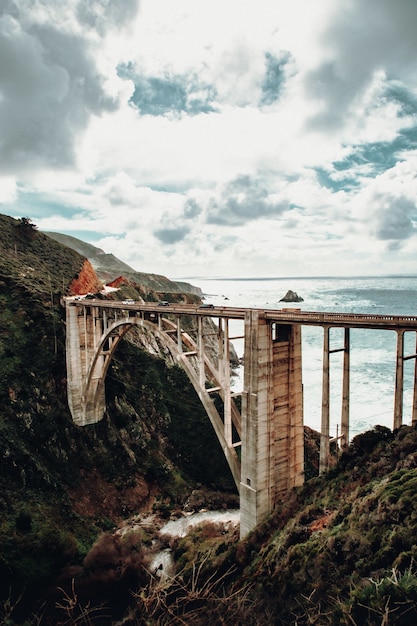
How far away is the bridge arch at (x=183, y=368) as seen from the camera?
19062mm

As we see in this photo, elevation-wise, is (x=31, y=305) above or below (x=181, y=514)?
above

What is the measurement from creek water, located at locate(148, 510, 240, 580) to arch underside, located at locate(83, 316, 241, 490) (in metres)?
4.90

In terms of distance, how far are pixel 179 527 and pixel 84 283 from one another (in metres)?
29.7

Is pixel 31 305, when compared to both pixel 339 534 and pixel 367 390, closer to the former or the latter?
pixel 339 534

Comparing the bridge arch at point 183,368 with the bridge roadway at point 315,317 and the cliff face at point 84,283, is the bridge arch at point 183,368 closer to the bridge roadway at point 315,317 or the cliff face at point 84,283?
the bridge roadway at point 315,317

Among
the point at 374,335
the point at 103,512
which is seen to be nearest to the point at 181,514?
the point at 103,512

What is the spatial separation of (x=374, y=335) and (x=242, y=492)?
→ 6990cm

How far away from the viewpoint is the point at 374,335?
258 ft

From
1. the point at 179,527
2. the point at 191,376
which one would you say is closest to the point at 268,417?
the point at 191,376

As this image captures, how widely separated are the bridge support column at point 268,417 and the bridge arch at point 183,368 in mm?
1527

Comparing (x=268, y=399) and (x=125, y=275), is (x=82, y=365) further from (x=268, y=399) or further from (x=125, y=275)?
(x=125, y=275)

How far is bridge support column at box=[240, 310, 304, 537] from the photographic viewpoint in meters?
16.7

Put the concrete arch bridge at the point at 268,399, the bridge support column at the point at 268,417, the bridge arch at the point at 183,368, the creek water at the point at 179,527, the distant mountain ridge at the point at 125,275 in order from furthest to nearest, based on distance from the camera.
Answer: the distant mountain ridge at the point at 125,275, the creek water at the point at 179,527, the bridge arch at the point at 183,368, the bridge support column at the point at 268,417, the concrete arch bridge at the point at 268,399

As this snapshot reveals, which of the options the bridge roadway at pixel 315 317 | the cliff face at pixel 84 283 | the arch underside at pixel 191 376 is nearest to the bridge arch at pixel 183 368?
the arch underside at pixel 191 376
